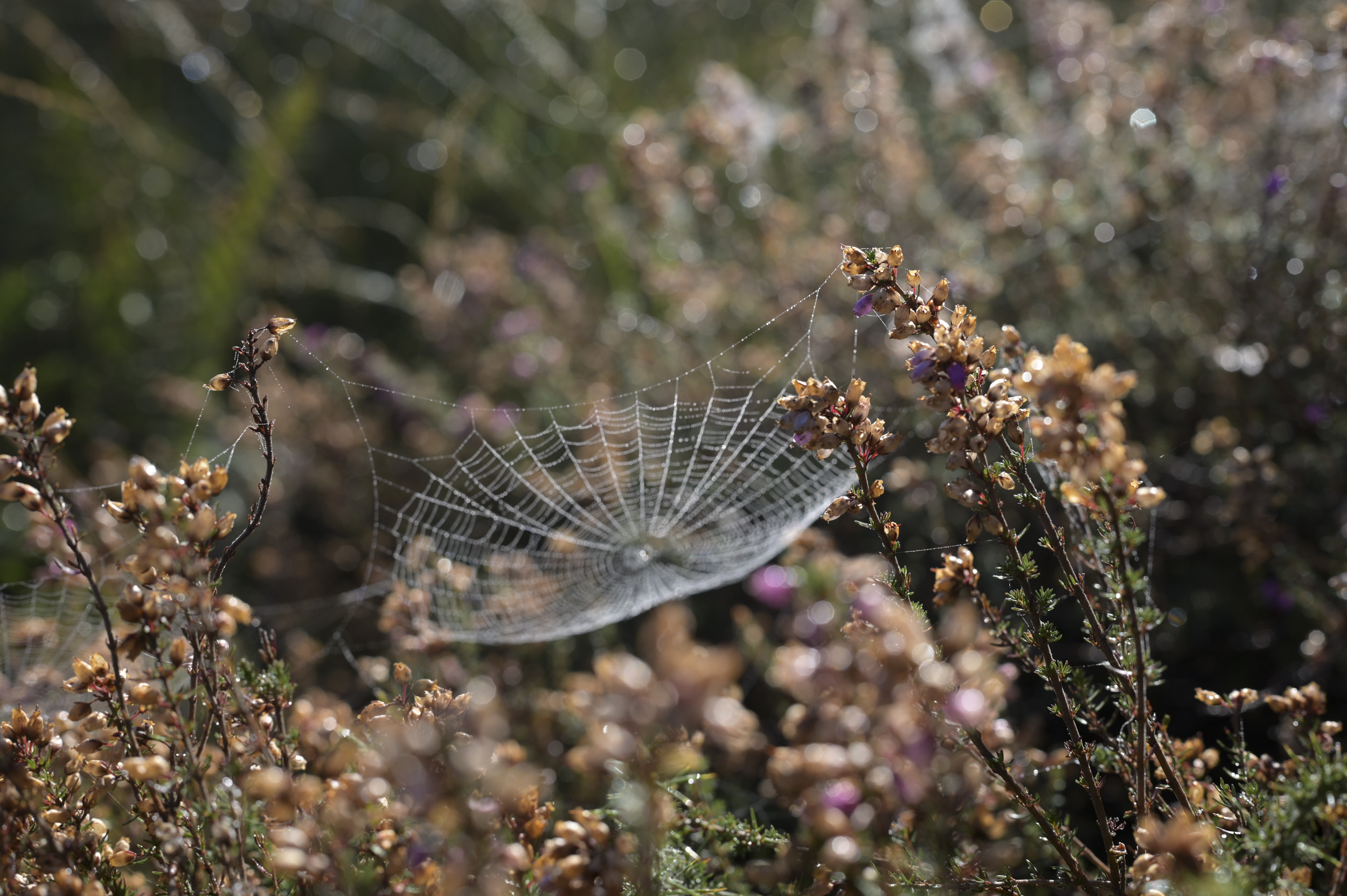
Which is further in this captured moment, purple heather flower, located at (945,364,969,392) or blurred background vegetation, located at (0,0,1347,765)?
blurred background vegetation, located at (0,0,1347,765)

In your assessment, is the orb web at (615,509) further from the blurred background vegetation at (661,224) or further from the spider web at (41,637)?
the spider web at (41,637)

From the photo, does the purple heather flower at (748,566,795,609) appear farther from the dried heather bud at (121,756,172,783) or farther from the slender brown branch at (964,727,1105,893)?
the dried heather bud at (121,756,172,783)

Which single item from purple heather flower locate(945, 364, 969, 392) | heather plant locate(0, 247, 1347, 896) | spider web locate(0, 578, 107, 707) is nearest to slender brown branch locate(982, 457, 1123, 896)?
heather plant locate(0, 247, 1347, 896)

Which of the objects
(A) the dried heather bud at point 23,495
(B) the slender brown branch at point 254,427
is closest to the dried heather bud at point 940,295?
(B) the slender brown branch at point 254,427

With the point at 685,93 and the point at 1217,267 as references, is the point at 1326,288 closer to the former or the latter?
the point at 1217,267

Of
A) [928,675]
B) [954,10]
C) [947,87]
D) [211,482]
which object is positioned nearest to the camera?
[928,675]

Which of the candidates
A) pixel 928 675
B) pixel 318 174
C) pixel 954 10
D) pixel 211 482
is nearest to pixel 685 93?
pixel 954 10
